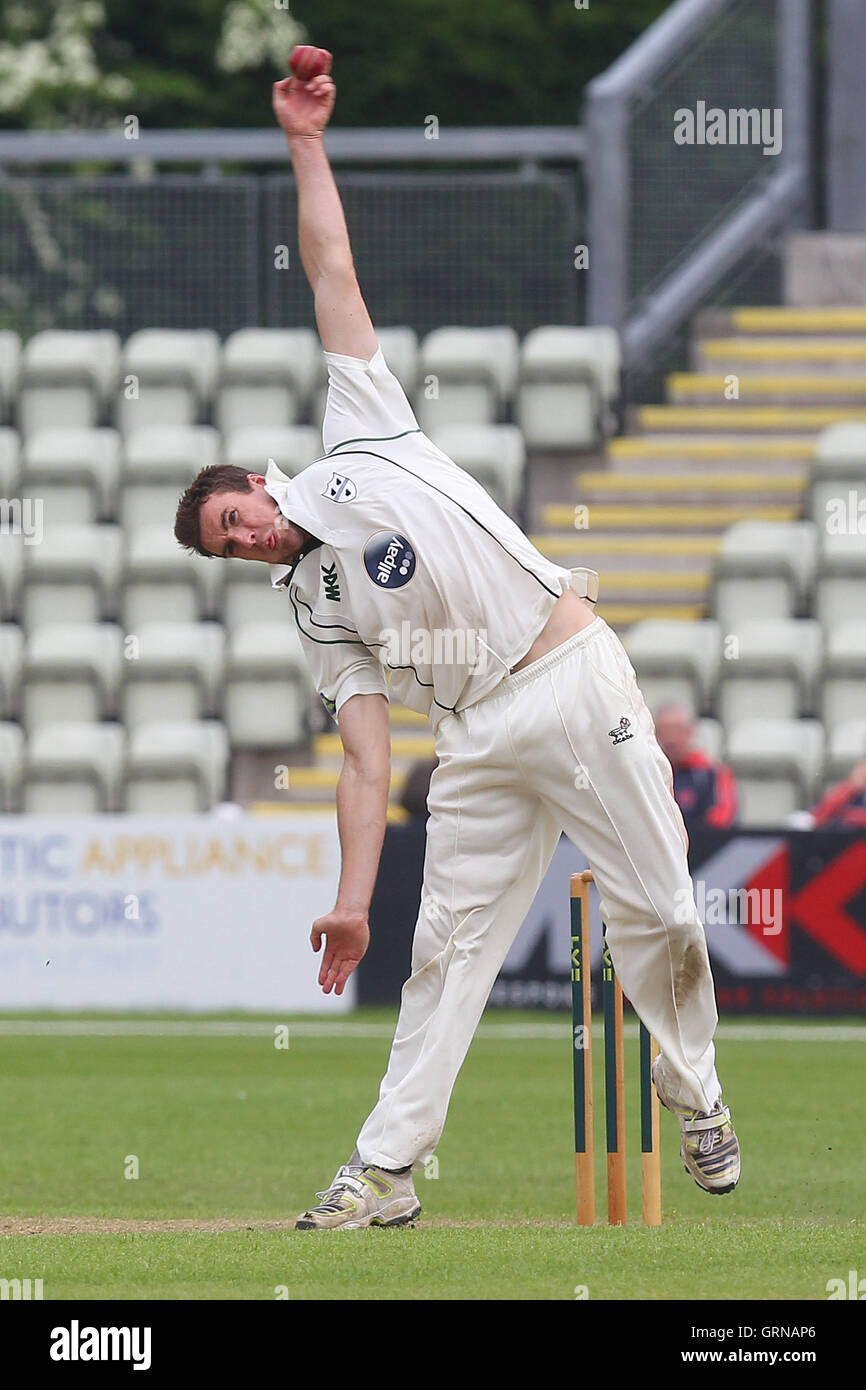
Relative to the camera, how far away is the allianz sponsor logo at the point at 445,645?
6184 millimetres

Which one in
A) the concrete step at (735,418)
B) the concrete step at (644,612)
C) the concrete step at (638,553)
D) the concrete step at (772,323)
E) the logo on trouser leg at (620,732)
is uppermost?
the concrete step at (772,323)

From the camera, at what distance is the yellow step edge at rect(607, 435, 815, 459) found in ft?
58.7

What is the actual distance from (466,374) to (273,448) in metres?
1.69

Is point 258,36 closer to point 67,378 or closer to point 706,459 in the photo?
point 67,378

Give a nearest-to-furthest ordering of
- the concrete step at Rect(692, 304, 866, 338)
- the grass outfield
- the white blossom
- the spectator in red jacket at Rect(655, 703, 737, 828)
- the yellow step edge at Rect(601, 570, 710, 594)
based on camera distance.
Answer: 1. the grass outfield
2. the spectator in red jacket at Rect(655, 703, 737, 828)
3. the yellow step edge at Rect(601, 570, 710, 594)
4. the concrete step at Rect(692, 304, 866, 338)
5. the white blossom

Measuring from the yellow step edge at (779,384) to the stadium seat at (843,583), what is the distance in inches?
93.2

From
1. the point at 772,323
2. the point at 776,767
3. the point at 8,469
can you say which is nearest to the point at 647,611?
the point at 776,767

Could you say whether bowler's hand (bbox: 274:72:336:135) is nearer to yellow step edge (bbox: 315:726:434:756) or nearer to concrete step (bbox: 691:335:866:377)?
yellow step edge (bbox: 315:726:434:756)

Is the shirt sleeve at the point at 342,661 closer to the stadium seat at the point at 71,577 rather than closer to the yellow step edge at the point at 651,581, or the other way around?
the stadium seat at the point at 71,577

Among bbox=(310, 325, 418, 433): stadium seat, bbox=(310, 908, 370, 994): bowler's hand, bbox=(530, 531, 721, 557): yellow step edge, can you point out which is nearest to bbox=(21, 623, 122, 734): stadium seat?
bbox=(310, 325, 418, 433): stadium seat
